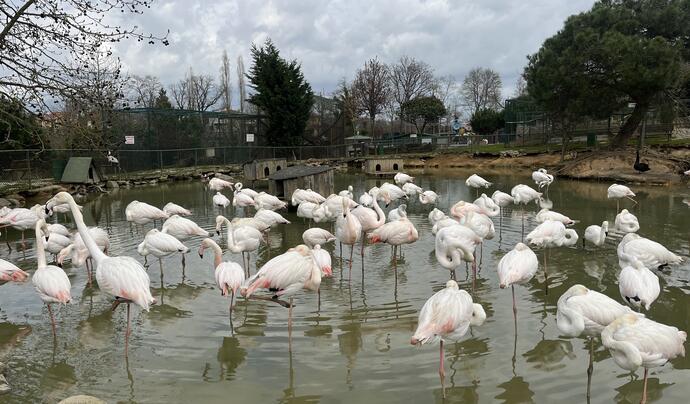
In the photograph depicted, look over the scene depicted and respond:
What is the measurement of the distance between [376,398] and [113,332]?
3.55 m

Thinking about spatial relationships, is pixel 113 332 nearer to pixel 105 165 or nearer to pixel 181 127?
pixel 105 165

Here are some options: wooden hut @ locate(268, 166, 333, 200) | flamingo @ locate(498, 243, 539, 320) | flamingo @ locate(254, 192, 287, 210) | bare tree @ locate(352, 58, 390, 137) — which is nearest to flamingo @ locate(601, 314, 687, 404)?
flamingo @ locate(498, 243, 539, 320)

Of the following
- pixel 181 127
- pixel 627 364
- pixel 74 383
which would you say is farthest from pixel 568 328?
pixel 181 127

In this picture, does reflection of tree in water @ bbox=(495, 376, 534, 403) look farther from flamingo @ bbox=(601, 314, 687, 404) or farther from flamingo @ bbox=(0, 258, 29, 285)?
flamingo @ bbox=(0, 258, 29, 285)

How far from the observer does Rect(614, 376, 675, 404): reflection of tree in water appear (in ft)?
14.7

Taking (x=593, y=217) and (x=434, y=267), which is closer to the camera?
(x=434, y=267)

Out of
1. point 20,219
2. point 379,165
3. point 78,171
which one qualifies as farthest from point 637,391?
point 379,165

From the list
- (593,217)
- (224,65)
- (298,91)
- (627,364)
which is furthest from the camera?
(224,65)

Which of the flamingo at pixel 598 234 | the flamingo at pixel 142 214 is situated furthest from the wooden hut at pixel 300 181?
the flamingo at pixel 598 234

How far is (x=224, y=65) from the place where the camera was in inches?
2611

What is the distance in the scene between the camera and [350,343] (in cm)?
577

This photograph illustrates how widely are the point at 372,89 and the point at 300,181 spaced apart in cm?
3702

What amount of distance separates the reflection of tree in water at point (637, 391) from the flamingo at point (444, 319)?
4.75 feet

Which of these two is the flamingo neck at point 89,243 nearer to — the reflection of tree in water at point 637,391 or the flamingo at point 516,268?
the flamingo at point 516,268
